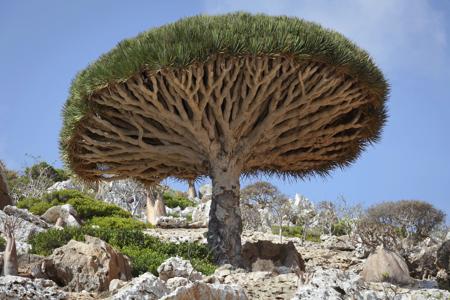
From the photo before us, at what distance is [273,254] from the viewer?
11.7 m

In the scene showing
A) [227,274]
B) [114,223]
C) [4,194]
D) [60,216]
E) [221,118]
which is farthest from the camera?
[114,223]

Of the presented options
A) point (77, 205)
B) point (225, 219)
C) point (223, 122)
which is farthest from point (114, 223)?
point (223, 122)

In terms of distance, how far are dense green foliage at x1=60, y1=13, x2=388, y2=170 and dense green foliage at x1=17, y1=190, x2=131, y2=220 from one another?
30.9 ft

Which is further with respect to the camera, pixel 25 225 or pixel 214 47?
pixel 25 225

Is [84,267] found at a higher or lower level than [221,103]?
lower

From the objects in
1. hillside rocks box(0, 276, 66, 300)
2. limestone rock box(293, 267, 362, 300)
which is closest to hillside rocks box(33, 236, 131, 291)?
hillside rocks box(0, 276, 66, 300)

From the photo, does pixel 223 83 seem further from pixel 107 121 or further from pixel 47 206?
pixel 47 206

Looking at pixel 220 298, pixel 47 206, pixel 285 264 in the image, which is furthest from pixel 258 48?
pixel 47 206

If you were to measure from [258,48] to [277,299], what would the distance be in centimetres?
434

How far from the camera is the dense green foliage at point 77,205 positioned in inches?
785

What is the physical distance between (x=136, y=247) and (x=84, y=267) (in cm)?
365

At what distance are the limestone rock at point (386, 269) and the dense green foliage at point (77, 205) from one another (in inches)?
467

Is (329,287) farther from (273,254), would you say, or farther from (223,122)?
(273,254)

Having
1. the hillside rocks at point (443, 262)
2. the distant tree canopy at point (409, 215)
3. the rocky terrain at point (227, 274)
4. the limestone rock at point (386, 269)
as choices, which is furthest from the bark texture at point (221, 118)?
the distant tree canopy at point (409, 215)
